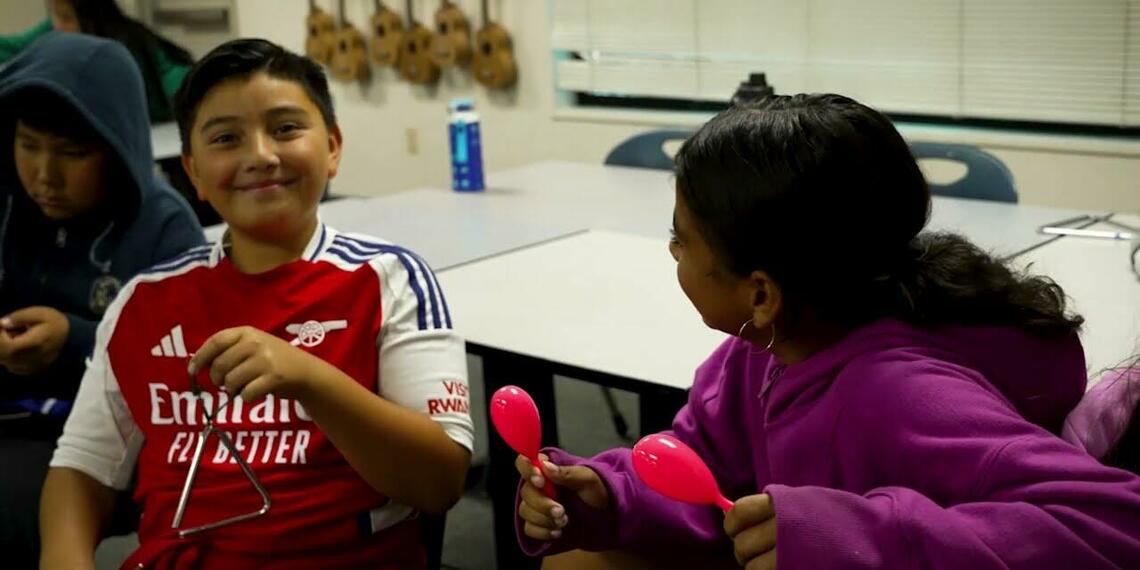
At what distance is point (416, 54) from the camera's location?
5.20m

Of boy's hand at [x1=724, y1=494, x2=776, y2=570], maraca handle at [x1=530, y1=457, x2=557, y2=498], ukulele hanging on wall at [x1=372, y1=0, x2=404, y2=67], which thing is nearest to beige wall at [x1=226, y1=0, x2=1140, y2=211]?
ukulele hanging on wall at [x1=372, y1=0, x2=404, y2=67]

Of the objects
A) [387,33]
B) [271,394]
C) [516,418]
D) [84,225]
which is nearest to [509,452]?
[271,394]

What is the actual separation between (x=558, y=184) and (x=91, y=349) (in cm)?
148

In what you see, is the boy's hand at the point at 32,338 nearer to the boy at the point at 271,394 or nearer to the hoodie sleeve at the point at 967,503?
the boy at the point at 271,394

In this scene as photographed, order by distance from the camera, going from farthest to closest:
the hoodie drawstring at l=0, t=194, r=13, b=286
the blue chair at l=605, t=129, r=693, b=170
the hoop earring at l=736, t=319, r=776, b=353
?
the blue chair at l=605, t=129, r=693, b=170 < the hoodie drawstring at l=0, t=194, r=13, b=286 < the hoop earring at l=736, t=319, r=776, b=353

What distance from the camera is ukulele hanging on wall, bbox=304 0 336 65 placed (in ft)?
18.0

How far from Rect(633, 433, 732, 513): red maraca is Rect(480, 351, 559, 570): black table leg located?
76cm

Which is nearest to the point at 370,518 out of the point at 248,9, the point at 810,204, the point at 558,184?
the point at 810,204

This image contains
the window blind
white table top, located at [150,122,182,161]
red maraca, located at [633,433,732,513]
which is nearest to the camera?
red maraca, located at [633,433,732,513]

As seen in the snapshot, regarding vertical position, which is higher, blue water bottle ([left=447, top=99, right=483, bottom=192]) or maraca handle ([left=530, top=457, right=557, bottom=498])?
blue water bottle ([left=447, top=99, right=483, bottom=192])

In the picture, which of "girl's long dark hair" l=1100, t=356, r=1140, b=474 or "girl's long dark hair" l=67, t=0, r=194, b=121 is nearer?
"girl's long dark hair" l=1100, t=356, r=1140, b=474

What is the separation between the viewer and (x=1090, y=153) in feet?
11.7

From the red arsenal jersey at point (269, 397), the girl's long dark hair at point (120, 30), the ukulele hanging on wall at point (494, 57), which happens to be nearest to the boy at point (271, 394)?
the red arsenal jersey at point (269, 397)

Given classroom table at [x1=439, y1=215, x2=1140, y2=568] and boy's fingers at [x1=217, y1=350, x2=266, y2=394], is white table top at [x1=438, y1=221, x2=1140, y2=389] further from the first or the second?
boy's fingers at [x1=217, y1=350, x2=266, y2=394]
